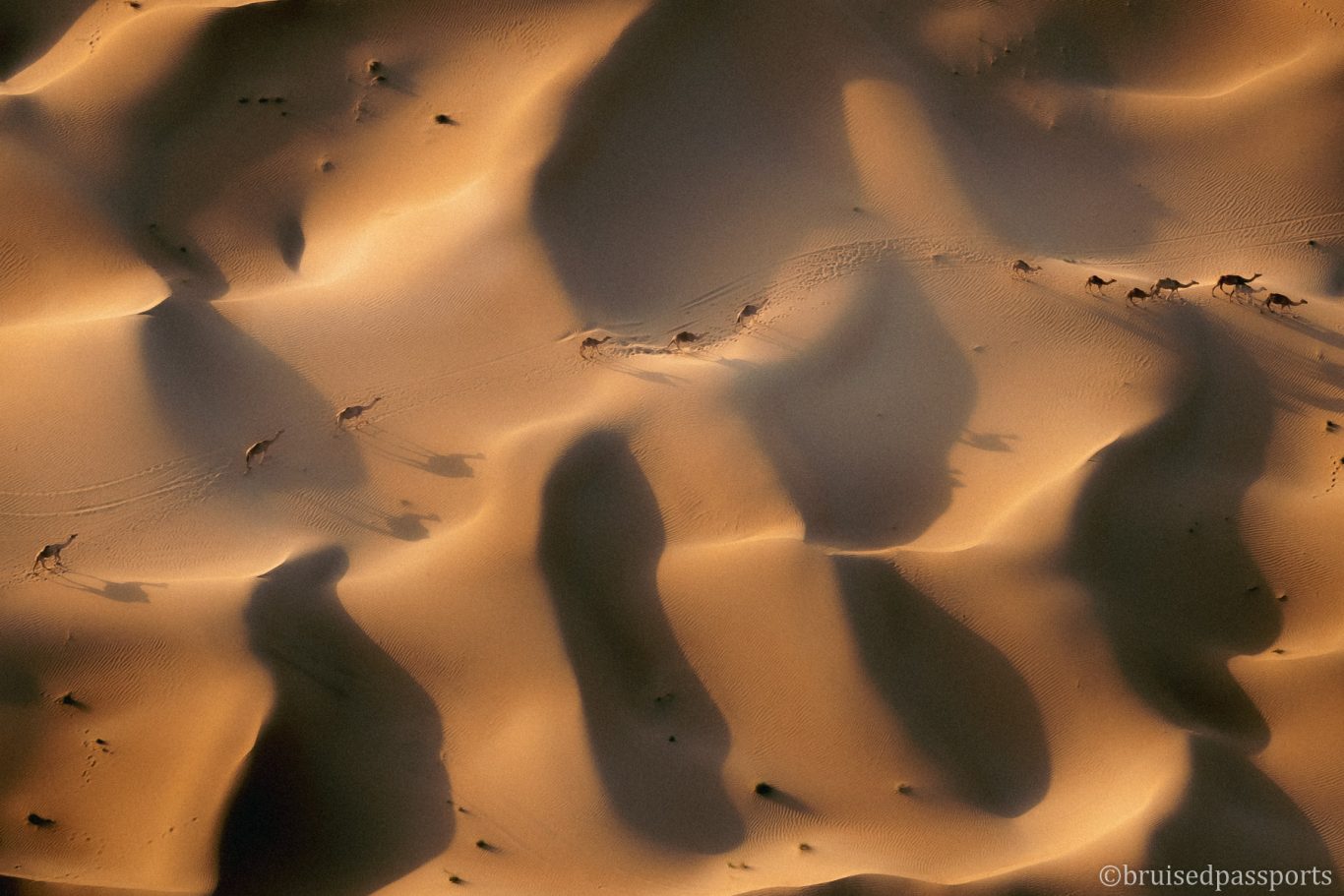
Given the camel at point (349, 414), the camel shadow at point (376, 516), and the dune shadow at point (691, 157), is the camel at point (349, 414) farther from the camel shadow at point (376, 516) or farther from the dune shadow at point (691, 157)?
the dune shadow at point (691, 157)

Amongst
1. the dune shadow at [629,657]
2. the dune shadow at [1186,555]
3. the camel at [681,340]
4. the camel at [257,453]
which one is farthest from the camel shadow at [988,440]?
the camel at [257,453]

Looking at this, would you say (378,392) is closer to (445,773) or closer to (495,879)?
(445,773)

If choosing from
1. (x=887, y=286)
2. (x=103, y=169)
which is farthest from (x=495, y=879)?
(x=103, y=169)

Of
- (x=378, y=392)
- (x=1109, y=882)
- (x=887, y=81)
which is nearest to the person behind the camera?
(x=1109, y=882)

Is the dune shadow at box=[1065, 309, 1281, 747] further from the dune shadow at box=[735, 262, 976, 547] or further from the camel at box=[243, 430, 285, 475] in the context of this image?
the camel at box=[243, 430, 285, 475]

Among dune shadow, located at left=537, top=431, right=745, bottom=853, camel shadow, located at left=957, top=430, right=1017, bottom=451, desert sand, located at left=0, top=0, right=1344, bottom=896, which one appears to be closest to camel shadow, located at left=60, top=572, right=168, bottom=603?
desert sand, located at left=0, top=0, right=1344, bottom=896

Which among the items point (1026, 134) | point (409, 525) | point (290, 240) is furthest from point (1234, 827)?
point (290, 240)

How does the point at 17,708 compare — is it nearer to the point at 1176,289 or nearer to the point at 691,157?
the point at 691,157
